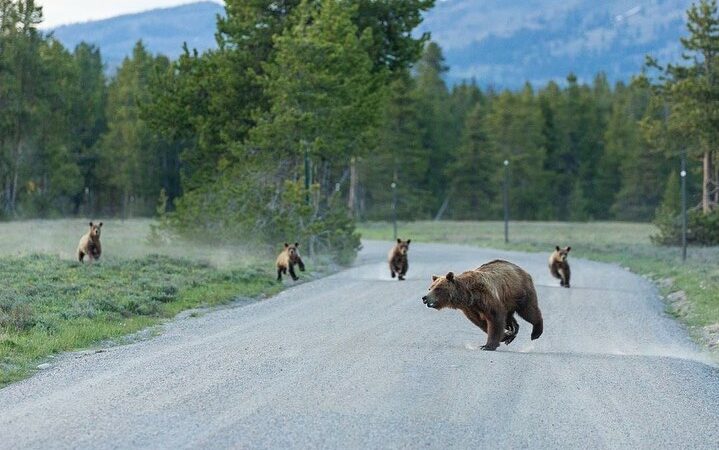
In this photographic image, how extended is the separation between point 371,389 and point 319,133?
29189 mm

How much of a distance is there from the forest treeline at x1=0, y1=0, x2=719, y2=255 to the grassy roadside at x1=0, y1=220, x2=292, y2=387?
5.50 meters

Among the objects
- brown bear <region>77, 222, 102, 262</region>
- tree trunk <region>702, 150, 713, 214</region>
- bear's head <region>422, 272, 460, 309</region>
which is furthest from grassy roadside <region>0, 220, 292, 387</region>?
tree trunk <region>702, 150, 713, 214</region>

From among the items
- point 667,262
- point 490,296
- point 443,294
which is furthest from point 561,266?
point 443,294

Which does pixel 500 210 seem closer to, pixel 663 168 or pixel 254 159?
pixel 663 168

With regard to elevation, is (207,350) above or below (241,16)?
below

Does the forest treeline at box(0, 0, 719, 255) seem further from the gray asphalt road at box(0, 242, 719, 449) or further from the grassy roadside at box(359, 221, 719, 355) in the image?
the gray asphalt road at box(0, 242, 719, 449)

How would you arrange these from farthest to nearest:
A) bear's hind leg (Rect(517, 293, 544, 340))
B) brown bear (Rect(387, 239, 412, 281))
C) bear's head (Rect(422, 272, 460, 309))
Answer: brown bear (Rect(387, 239, 412, 281))
bear's hind leg (Rect(517, 293, 544, 340))
bear's head (Rect(422, 272, 460, 309))

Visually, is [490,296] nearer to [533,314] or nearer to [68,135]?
[533,314]

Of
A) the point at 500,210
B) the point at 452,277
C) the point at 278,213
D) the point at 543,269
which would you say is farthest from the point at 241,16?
the point at 500,210

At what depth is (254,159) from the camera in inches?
1571

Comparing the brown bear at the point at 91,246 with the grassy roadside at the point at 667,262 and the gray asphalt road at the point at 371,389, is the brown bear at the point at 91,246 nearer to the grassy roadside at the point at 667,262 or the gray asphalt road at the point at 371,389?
the gray asphalt road at the point at 371,389

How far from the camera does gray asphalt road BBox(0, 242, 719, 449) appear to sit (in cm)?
890

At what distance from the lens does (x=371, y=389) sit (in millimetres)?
11062

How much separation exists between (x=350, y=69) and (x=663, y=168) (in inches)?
2963
